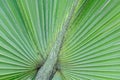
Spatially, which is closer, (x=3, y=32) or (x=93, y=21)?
(x=3, y=32)

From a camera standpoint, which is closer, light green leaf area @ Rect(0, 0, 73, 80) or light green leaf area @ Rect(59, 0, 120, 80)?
light green leaf area @ Rect(0, 0, 73, 80)

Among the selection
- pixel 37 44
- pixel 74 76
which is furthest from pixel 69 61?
pixel 37 44

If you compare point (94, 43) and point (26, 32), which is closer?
point (26, 32)

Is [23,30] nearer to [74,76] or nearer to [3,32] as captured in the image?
[3,32]

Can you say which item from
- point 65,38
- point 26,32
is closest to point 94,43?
point 65,38

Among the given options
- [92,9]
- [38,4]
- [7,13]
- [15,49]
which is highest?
[92,9]

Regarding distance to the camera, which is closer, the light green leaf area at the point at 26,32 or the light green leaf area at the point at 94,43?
the light green leaf area at the point at 26,32

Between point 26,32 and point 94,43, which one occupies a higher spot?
point 94,43

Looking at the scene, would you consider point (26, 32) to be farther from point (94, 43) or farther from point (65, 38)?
point (94, 43)
